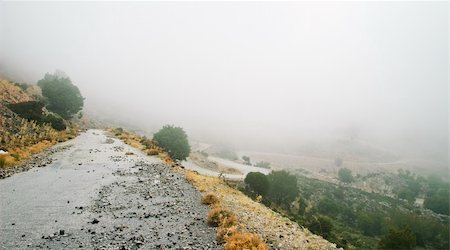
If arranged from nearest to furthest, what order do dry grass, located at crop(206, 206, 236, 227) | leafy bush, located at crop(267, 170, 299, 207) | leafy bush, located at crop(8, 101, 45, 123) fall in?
dry grass, located at crop(206, 206, 236, 227), leafy bush, located at crop(8, 101, 45, 123), leafy bush, located at crop(267, 170, 299, 207)

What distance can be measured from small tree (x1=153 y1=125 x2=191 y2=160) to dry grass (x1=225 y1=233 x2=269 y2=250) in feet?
208

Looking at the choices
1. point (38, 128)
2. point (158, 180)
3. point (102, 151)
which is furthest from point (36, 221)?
point (38, 128)

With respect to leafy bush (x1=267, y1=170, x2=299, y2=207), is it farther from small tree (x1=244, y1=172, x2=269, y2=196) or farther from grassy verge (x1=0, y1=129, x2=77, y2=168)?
grassy verge (x1=0, y1=129, x2=77, y2=168)

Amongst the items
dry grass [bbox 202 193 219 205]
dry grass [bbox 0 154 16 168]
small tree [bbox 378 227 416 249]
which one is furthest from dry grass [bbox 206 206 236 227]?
small tree [bbox 378 227 416 249]

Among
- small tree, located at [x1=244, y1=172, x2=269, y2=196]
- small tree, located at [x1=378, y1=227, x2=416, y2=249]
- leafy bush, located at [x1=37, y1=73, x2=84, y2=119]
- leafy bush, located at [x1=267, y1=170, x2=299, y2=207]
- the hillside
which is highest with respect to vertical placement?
leafy bush, located at [x1=37, y1=73, x2=84, y2=119]

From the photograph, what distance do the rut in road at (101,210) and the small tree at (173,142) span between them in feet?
139

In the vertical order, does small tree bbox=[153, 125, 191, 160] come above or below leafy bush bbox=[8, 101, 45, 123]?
below

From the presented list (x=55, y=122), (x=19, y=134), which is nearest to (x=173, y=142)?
(x=55, y=122)

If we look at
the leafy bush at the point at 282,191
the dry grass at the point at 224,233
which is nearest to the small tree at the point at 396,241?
the leafy bush at the point at 282,191

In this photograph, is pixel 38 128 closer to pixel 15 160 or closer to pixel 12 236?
pixel 15 160

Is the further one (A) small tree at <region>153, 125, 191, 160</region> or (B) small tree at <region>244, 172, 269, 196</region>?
(A) small tree at <region>153, 125, 191, 160</region>

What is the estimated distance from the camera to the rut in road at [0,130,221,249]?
609 inches

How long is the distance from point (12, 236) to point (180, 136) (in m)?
64.8

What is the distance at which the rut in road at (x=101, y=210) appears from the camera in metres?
15.5
